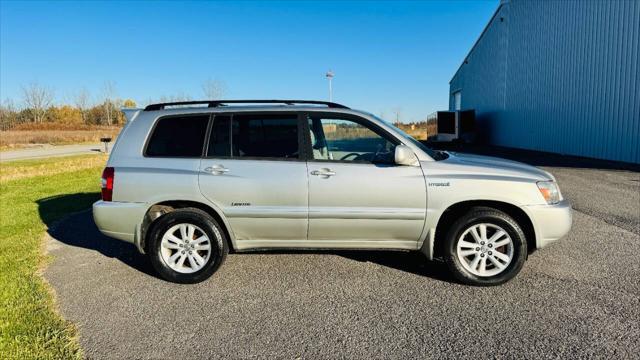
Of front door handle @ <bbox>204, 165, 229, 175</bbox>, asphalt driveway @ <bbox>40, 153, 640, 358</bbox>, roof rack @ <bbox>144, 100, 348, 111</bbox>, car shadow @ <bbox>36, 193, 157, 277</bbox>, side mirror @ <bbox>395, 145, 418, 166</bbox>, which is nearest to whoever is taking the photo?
asphalt driveway @ <bbox>40, 153, 640, 358</bbox>

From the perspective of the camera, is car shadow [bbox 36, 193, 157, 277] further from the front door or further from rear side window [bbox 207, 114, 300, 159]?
the front door

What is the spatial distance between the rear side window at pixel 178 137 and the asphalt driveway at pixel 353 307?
1369 millimetres

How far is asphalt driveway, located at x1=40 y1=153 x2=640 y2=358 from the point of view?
302 centimetres

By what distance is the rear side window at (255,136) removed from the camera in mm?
4324

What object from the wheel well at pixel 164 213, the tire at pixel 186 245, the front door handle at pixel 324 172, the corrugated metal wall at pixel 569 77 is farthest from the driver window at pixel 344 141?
the corrugated metal wall at pixel 569 77

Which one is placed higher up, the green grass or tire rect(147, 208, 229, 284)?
tire rect(147, 208, 229, 284)

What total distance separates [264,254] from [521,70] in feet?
77.4

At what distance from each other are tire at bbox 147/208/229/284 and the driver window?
4.41ft

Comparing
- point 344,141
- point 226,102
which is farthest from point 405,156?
point 226,102

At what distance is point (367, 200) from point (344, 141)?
79 cm

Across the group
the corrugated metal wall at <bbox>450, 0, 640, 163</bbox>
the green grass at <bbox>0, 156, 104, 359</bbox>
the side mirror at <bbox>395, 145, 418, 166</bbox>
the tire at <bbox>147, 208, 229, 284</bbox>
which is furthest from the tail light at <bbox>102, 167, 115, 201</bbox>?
the corrugated metal wall at <bbox>450, 0, 640, 163</bbox>

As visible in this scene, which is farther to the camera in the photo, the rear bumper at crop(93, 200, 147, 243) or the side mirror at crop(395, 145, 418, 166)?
the rear bumper at crop(93, 200, 147, 243)

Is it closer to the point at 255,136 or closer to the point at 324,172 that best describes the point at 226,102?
the point at 255,136

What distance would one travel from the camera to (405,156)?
158 inches
